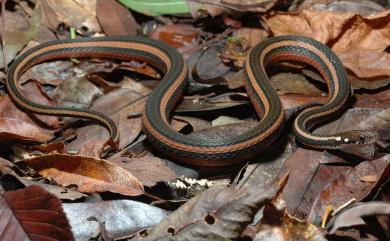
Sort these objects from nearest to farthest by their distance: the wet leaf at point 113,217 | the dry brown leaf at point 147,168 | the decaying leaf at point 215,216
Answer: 1. the decaying leaf at point 215,216
2. the wet leaf at point 113,217
3. the dry brown leaf at point 147,168

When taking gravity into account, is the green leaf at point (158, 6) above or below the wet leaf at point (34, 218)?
above

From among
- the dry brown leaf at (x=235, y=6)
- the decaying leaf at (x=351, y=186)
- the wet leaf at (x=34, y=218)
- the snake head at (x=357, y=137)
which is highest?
the dry brown leaf at (x=235, y=6)

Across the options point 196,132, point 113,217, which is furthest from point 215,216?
point 196,132

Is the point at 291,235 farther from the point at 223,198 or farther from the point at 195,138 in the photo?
the point at 195,138

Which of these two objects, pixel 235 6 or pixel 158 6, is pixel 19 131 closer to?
pixel 158 6

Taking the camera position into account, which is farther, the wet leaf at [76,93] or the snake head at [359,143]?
the wet leaf at [76,93]

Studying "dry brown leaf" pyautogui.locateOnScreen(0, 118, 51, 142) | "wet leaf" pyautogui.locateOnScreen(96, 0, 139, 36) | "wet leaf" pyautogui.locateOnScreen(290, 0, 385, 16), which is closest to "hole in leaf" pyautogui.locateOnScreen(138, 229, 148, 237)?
"dry brown leaf" pyautogui.locateOnScreen(0, 118, 51, 142)

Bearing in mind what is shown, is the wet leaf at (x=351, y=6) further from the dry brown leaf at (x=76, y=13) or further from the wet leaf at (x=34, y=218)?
the wet leaf at (x=34, y=218)

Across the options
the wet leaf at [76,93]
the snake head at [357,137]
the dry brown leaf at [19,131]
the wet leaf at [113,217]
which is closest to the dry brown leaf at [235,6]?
the wet leaf at [76,93]
